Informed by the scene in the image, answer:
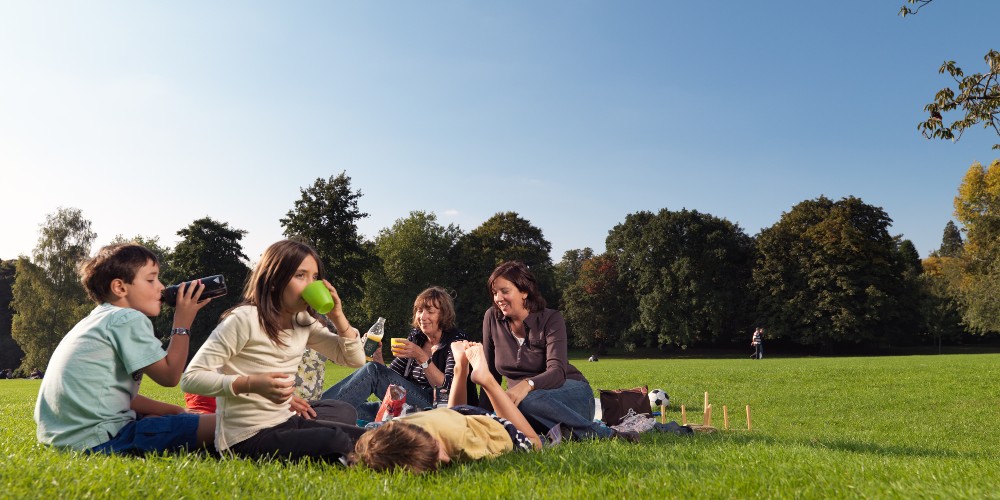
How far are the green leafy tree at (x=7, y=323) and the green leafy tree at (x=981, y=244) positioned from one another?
7117 centimetres

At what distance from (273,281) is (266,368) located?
0.57 metres

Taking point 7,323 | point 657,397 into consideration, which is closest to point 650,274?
point 657,397

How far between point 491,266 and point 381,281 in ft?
28.9

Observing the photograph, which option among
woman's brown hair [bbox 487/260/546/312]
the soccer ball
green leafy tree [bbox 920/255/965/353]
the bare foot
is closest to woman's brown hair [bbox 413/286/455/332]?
woman's brown hair [bbox 487/260/546/312]

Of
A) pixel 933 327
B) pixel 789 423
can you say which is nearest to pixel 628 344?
pixel 933 327

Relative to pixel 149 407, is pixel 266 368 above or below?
above

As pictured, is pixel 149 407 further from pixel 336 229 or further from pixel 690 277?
pixel 690 277

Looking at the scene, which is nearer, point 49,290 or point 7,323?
point 49,290

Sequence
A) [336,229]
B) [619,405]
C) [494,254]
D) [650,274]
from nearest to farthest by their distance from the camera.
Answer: [619,405]
[336,229]
[650,274]
[494,254]

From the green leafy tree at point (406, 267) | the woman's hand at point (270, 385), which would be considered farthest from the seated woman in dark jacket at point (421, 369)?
the green leafy tree at point (406, 267)

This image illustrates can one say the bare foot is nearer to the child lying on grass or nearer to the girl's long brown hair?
the child lying on grass

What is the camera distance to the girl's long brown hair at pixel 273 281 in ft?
15.1

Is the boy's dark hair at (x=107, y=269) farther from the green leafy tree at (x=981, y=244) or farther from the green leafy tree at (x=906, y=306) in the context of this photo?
the green leafy tree at (x=981, y=244)

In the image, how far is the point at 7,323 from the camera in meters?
60.1
